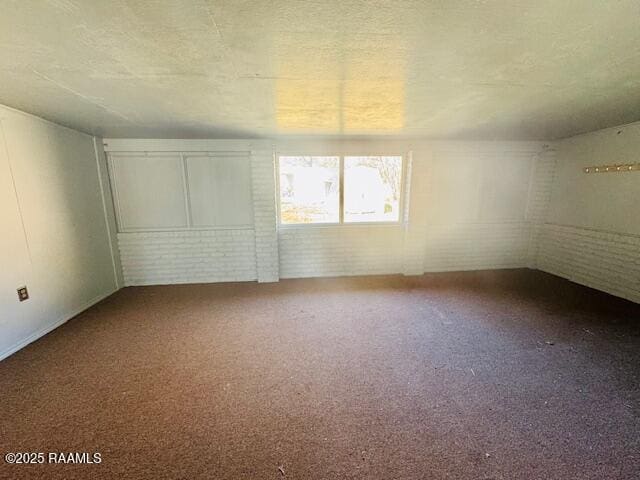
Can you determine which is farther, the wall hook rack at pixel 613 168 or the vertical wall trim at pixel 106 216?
Answer: the vertical wall trim at pixel 106 216

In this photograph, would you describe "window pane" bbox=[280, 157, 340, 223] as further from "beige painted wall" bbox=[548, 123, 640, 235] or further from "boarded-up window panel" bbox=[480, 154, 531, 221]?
"beige painted wall" bbox=[548, 123, 640, 235]

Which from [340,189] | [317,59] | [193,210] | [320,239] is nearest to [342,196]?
[340,189]

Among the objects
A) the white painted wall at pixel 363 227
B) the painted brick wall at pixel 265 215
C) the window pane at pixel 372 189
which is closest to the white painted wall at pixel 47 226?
the white painted wall at pixel 363 227

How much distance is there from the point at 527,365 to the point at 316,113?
3218mm

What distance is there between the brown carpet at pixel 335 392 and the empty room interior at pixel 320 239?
2 cm

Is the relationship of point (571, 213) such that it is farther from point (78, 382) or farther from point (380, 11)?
point (78, 382)

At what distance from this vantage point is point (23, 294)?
8.75ft

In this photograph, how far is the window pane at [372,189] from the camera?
4.62 m

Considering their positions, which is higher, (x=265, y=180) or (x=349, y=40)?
(x=349, y=40)

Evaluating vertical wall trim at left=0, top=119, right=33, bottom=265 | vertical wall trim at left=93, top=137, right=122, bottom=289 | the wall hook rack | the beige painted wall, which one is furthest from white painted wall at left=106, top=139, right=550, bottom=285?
vertical wall trim at left=0, top=119, right=33, bottom=265

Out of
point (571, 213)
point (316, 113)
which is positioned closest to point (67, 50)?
point (316, 113)

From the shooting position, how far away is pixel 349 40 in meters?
1.43

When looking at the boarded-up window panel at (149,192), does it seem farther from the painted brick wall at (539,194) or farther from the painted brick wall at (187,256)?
the painted brick wall at (539,194)

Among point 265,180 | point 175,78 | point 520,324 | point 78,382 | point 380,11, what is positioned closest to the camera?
point 380,11
